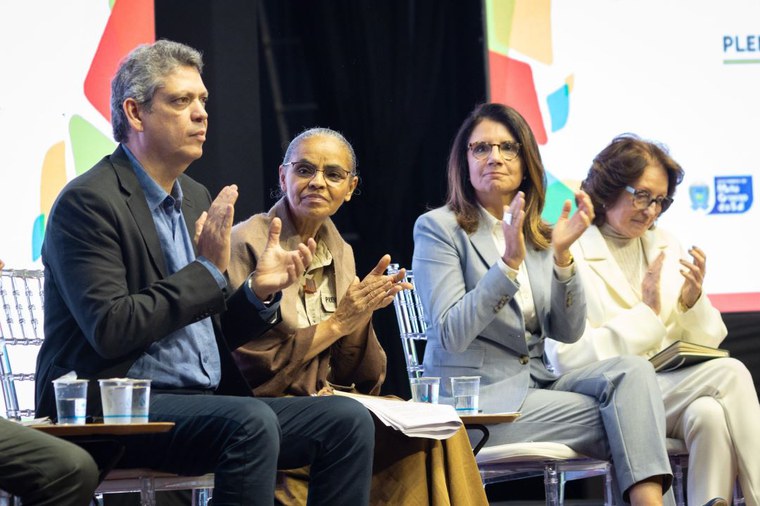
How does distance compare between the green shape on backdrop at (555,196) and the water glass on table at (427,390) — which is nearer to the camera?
the water glass on table at (427,390)

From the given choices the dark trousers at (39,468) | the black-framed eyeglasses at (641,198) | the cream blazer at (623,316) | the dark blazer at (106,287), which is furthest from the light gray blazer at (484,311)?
the dark trousers at (39,468)

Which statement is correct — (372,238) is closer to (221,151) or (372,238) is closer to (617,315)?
Result: (221,151)

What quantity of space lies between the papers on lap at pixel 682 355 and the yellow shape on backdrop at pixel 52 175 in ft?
7.86

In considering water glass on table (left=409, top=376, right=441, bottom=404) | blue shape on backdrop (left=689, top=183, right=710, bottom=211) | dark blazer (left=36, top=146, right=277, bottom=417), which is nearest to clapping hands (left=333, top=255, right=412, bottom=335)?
water glass on table (left=409, top=376, right=441, bottom=404)

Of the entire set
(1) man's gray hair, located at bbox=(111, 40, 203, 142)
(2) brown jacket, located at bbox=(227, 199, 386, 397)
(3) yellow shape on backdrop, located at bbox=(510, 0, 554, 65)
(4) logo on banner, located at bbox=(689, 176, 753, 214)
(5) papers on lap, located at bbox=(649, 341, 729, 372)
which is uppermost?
(3) yellow shape on backdrop, located at bbox=(510, 0, 554, 65)

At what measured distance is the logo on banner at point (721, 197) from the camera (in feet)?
17.6

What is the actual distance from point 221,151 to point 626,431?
228cm

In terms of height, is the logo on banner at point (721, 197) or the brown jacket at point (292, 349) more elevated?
the logo on banner at point (721, 197)

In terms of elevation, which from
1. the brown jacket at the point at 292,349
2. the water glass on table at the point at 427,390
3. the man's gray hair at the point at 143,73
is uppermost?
the man's gray hair at the point at 143,73

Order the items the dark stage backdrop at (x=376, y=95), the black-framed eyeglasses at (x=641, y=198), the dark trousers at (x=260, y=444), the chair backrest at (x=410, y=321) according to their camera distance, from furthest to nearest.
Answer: the dark stage backdrop at (x=376, y=95)
the black-framed eyeglasses at (x=641, y=198)
the chair backrest at (x=410, y=321)
the dark trousers at (x=260, y=444)

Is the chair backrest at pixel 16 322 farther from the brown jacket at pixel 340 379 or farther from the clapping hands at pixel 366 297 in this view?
the clapping hands at pixel 366 297

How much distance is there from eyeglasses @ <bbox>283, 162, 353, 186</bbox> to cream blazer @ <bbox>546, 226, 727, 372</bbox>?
88 cm

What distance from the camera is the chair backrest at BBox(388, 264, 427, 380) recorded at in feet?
14.0

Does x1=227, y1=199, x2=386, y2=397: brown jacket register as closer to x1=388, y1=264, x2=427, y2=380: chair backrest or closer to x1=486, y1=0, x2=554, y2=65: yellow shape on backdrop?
x1=388, y1=264, x2=427, y2=380: chair backrest
